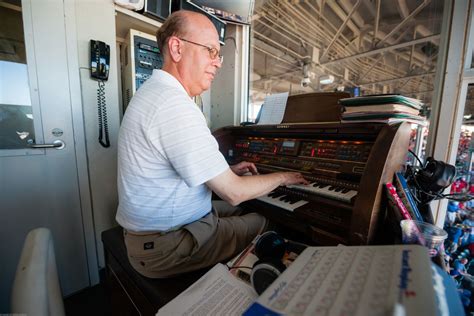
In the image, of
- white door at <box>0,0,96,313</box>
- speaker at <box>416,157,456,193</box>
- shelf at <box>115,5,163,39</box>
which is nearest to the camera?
speaker at <box>416,157,456,193</box>

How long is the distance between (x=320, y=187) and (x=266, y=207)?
28cm

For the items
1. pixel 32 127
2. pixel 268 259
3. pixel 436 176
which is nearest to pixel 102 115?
pixel 32 127

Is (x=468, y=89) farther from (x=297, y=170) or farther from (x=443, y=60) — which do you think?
(x=297, y=170)

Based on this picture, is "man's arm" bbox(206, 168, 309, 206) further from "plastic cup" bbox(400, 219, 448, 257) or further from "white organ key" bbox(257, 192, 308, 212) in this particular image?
"plastic cup" bbox(400, 219, 448, 257)

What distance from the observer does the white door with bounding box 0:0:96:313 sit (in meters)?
1.26

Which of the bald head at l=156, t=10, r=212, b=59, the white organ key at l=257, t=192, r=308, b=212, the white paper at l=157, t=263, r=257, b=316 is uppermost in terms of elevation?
the bald head at l=156, t=10, r=212, b=59

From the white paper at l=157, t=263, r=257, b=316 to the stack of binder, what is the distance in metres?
0.86

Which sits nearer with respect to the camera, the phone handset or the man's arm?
the man's arm

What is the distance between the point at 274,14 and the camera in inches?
89.8

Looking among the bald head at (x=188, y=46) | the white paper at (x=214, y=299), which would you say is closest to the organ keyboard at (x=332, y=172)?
the white paper at (x=214, y=299)

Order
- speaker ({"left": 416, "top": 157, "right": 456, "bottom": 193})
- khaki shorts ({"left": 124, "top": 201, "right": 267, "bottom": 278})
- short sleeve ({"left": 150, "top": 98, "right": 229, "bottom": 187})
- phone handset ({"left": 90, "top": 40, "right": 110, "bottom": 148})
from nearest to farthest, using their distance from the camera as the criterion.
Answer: short sleeve ({"left": 150, "top": 98, "right": 229, "bottom": 187}) → khaki shorts ({"left": 124, "top": 201, "right": 267, "bottom": 278}) → speaker ({"left": 416, "top": 157, "right": 456, "bottom": 193}) → phone handset ({"left": 90, "top": 40, "right": 110, "bottom": 148})

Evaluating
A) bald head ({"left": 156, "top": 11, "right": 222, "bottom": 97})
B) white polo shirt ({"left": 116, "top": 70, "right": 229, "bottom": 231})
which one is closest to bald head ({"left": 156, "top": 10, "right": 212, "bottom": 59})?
bald head ({"left": 156, "top": 11, "right": 222, "bottom": 97})

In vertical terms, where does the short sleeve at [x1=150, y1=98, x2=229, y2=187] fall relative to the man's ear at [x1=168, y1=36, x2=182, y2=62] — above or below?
below

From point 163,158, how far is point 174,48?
19.4 inches
